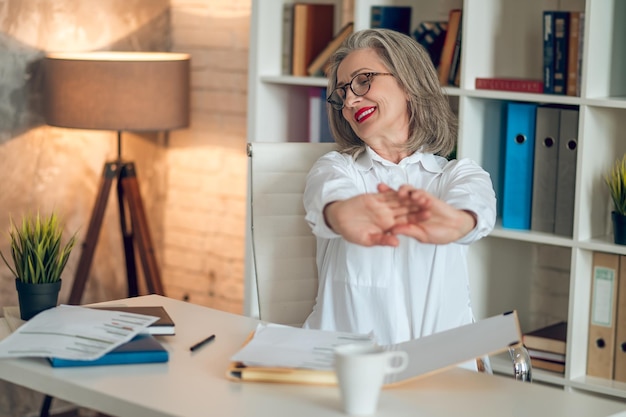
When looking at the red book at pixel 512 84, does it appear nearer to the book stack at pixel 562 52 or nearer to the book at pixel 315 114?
the book stack at pixel 562 52

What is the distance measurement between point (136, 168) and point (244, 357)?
2.40 m

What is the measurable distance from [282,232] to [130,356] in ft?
2.65

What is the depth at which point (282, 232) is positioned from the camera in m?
2.44

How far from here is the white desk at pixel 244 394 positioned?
1496mm

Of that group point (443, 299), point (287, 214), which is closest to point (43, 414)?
point (287, 214)

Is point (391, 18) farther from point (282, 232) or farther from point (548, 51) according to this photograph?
point (282, 232)

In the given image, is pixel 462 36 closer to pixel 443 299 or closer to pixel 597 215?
pixel 597 215

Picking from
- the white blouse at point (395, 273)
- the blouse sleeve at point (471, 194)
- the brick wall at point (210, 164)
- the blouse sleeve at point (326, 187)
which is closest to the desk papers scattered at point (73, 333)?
the blouse sleeve at point (326, 187)

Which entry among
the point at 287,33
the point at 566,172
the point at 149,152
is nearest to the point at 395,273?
the point at 566,172

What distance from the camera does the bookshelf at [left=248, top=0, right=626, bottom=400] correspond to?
2691 millimetres

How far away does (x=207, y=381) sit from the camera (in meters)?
1.62

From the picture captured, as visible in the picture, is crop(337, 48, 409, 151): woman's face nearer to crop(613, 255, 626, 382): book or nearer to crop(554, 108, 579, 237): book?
crop(554, 108, 579, 237): book

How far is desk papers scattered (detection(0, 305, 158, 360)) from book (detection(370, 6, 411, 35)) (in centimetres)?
158

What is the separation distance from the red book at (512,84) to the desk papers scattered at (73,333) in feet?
4.62
